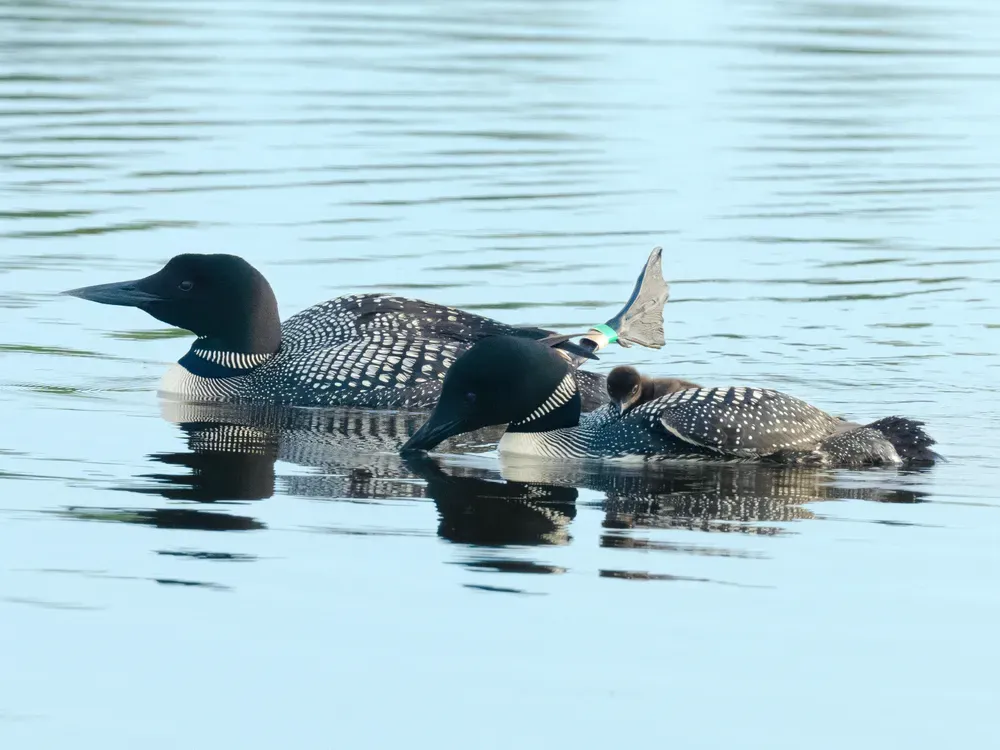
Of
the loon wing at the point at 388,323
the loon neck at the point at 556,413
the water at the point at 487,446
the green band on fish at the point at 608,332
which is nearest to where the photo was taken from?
the water at the point at 487,446

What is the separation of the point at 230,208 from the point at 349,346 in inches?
182

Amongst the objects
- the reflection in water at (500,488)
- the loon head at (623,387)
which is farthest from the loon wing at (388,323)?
the loon head at (623,387)

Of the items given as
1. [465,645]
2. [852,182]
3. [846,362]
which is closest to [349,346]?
[846,362]

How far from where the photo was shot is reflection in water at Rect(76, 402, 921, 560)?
242 inches

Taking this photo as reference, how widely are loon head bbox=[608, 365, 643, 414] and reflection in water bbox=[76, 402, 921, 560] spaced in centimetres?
37

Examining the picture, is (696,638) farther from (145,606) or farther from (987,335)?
(987,335)

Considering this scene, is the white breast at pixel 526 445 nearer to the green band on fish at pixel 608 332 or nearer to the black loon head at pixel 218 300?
the green band on fish at pixel 608 332

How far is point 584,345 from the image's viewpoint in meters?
8.32

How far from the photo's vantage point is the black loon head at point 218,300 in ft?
29.0

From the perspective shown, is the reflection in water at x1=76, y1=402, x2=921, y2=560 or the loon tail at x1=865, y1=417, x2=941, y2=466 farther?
the loon tail at x1=865, y1=417, x2=941, y2=466

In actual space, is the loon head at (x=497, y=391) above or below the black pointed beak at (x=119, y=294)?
below

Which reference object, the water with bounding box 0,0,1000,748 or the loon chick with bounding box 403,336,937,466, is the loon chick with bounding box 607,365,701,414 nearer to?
the loon chick with bounding box 403,336,937,466

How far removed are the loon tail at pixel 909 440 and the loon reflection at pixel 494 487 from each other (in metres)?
0.15

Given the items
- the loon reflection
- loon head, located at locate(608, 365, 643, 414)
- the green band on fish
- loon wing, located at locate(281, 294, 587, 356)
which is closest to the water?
the loon reflection
